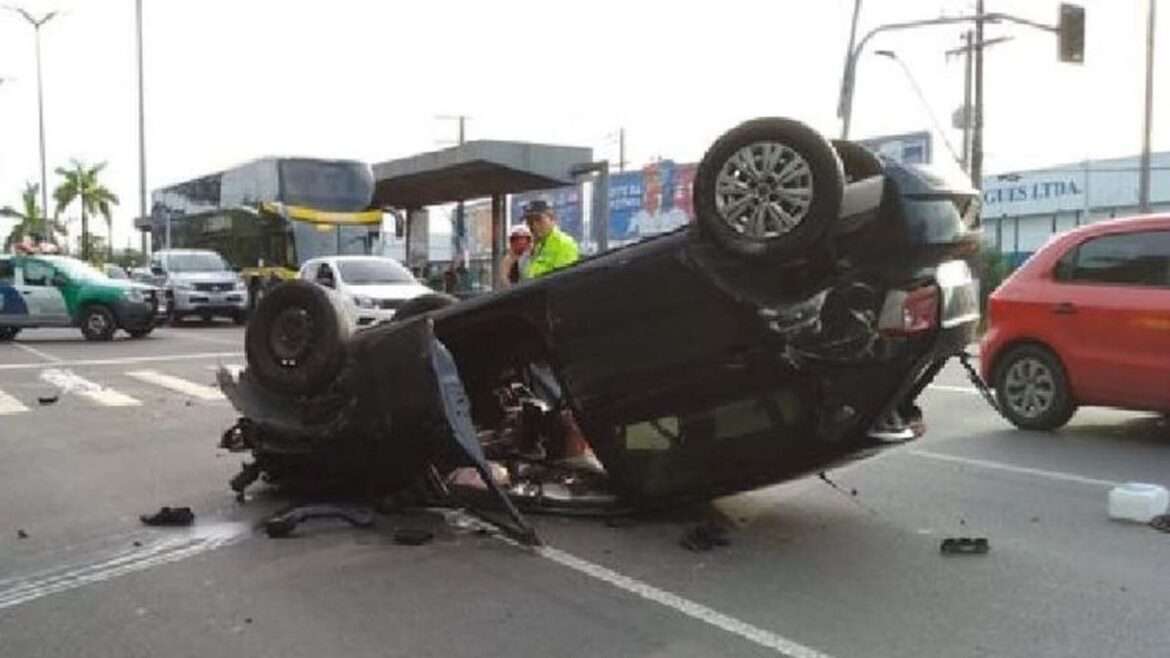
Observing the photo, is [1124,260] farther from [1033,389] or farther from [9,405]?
[9,405]

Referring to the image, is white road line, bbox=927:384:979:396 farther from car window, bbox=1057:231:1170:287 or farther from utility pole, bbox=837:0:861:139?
utility pole, bbox=837:0:861:139

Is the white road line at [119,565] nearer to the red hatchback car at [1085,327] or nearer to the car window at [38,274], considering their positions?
the red hatchback car at [1085,327]

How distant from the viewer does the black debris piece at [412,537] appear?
21.1ft

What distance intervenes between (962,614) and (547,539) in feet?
7.01

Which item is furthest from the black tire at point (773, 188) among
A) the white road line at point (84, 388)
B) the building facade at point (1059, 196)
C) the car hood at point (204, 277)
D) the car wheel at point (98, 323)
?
the building facade at point (1059, 196)

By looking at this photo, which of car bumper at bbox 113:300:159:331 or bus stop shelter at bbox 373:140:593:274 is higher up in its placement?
bus stop shelter at bbox 373:140:593:274

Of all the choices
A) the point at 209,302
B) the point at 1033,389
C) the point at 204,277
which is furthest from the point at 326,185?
the point at 1033,389

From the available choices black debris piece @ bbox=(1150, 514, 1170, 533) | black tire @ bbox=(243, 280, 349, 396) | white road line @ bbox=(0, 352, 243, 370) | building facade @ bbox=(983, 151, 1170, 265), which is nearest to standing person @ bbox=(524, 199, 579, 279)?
black tire @ bbox=(243, 280, 349, 396)

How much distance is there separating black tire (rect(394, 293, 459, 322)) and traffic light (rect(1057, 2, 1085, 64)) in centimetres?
1760

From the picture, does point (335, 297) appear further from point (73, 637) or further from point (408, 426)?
point (73, 637)

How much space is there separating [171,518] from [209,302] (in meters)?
23.5

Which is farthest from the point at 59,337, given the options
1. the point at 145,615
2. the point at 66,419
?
the point at 145,615

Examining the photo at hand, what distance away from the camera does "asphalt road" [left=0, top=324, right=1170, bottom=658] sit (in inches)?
193

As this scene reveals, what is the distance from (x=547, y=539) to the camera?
648cm
